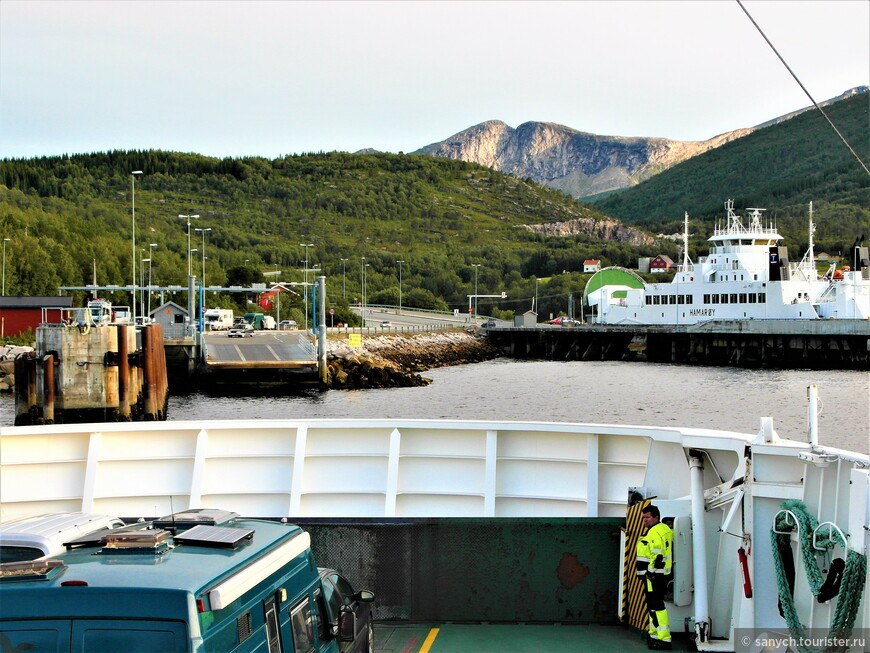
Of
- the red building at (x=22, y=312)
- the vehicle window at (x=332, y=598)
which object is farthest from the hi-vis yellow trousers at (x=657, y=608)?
the red building at (x=22, y=312)

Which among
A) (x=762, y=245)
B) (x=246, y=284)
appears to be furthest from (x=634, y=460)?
(x=246, y=284)

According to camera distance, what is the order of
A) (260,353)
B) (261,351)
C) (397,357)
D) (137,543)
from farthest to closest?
(397,357), (261,351), (260,353), (137,543)

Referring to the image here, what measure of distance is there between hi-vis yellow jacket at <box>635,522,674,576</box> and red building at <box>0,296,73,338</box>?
212ft

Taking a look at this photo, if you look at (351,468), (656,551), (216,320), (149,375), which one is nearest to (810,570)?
(656,551)

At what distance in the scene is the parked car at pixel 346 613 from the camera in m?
5.36

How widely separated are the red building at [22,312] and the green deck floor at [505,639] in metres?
63.6

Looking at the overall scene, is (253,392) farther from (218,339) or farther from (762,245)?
(762,245)

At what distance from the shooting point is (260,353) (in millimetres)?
59125

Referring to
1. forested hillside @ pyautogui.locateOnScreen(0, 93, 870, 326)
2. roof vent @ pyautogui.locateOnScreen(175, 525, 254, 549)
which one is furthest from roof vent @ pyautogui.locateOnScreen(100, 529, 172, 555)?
forested hillside @ pyautogui.locateOnScreen(0, 93, 870, 326)

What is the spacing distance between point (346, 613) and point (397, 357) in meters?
68.5

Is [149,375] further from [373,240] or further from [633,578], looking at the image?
[373,240]

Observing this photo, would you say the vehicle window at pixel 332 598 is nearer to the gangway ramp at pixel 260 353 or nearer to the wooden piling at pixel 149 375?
the wooden piling at pixel 149 375

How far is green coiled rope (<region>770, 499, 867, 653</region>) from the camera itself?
219 inches

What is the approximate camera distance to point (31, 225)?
92.5 m
